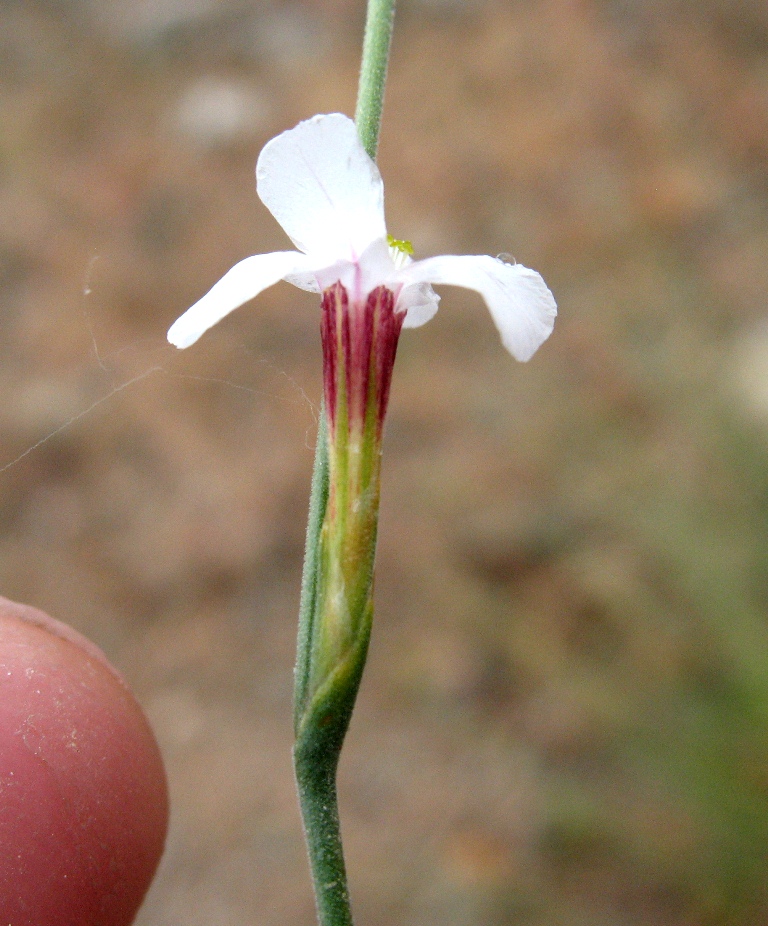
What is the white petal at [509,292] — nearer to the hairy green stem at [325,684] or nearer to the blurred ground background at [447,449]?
the hairy green stem at [325,684]

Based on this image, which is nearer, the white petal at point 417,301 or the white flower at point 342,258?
the white flower at point 342,258

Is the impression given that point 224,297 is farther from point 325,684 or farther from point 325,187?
point 325,684

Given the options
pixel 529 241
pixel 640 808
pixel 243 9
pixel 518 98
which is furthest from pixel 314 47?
pixel 640 808

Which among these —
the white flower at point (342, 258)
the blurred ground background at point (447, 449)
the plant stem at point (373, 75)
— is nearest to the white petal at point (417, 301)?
the white flower at point (342, 258)

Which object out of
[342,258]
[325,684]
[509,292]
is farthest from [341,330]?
[325,684]

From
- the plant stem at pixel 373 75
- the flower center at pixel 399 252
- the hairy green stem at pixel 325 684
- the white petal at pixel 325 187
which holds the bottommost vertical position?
the hairy green stem at pixel 325 684
